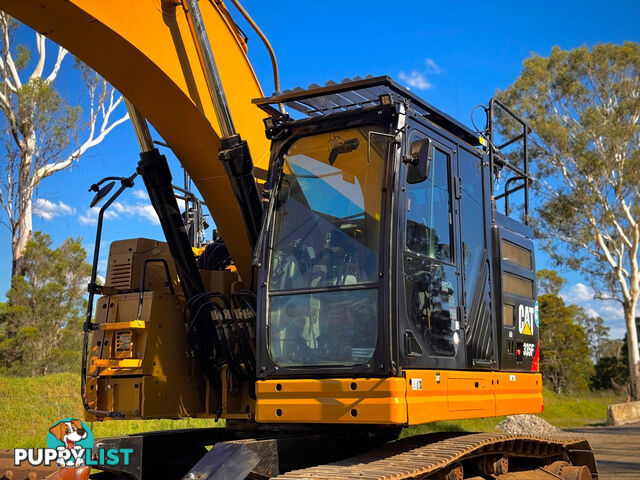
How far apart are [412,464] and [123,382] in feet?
7.16

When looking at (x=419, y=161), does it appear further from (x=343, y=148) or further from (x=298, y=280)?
(x=298, y=280)

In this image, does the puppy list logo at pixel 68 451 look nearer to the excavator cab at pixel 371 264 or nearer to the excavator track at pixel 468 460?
the excavator cab at pixel 371 264

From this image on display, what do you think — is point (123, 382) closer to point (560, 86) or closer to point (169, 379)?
point (169, 379)

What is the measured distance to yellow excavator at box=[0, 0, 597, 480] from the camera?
4426 mm

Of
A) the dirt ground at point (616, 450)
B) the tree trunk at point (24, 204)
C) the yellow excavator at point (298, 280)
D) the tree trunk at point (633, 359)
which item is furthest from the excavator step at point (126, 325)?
the tree trunk at point (633, 359)

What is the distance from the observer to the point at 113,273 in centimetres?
571

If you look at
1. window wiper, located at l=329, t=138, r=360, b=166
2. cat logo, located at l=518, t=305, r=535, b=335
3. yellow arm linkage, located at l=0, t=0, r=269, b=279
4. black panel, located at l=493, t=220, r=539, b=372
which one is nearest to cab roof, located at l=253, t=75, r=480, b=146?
window wiper, located at l=329, t=138, r=360, b=166

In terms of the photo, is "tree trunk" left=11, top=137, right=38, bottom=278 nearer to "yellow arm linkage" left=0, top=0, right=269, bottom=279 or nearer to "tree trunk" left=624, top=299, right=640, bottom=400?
"yellow arm linkage" left=0, top=0, right=269, bottom=279

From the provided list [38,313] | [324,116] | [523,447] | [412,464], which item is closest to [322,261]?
[324,116]

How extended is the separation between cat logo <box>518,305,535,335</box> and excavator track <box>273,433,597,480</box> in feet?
2.91

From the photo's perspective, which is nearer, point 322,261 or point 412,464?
point 412,464

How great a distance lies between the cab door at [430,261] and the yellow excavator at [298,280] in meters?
0.02

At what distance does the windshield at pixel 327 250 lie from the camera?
445 centimetres

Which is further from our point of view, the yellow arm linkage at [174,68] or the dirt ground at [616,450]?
the dirt ground at [616,450]
